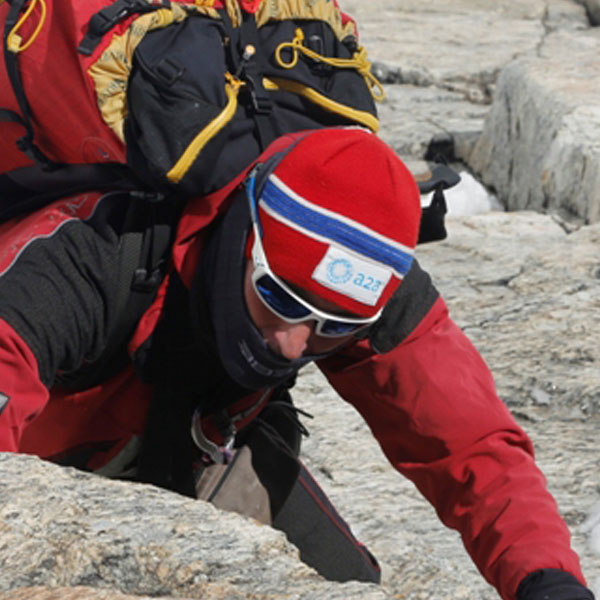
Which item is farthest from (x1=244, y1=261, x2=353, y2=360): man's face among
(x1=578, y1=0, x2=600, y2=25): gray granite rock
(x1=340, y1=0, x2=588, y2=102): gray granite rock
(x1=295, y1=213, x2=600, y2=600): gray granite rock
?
(x1=578, y1=0, x2=600, y2=25): gray granite rock

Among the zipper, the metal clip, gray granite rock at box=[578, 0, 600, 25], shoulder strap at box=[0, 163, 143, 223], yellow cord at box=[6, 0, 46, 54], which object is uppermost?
yellow cord at box=[6, 0, 46, 54]

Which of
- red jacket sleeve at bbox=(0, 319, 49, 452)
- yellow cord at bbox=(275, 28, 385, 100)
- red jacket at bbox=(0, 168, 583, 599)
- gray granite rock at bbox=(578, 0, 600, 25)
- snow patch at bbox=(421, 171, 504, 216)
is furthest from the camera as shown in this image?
gray granite rock at bbox=(578, 0, 600, 25)

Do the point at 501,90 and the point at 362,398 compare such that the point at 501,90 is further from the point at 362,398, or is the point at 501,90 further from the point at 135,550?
the point at 135,550

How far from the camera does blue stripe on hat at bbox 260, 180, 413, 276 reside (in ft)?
7.08

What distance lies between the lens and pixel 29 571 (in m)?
1.65

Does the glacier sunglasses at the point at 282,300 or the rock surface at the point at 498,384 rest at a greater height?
the glacier sunglasses at the point at 282,300

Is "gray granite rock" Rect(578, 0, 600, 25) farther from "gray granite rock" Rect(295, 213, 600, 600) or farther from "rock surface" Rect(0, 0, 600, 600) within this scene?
"gray granite rock" Rect(295, 213, 600, 600)

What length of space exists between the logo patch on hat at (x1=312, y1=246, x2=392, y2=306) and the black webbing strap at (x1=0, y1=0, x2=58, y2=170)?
2.17ft

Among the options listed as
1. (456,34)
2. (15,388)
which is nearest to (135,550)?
(15,388)

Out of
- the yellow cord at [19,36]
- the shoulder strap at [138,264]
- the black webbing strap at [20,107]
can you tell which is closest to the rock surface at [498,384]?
the shoulder strap at [138,264]

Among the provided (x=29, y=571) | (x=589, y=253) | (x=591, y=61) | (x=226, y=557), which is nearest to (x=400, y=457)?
(x=226, y=557)

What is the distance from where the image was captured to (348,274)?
7.15 ft

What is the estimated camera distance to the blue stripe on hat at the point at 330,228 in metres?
Result: 2.16

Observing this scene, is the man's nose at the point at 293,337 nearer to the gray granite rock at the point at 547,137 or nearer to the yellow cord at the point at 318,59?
the yellow cord at the point at 318,59
